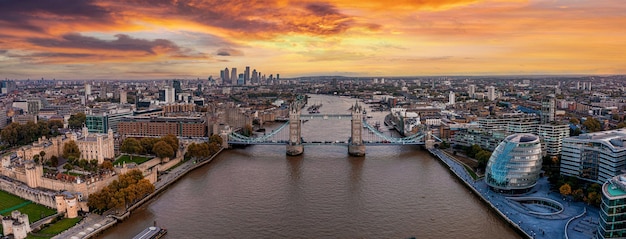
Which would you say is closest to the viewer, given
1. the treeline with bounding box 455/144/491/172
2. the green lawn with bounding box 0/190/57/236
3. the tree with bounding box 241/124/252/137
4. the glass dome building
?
the green lawn with bounding box 0/190/57/236

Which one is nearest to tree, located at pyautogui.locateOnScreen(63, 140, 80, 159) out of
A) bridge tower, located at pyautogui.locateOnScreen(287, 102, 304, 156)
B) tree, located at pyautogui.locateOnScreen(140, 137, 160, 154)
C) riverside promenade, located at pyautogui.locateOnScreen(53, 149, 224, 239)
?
tree, located at pyautogui.locateOnScreen(140, 137, 160, 154)

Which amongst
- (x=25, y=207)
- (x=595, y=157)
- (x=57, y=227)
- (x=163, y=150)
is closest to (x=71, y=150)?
(x=163, y=150)

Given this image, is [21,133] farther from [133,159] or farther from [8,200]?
[8,200]

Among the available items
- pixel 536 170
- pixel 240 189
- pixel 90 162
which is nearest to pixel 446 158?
pixel 536 170

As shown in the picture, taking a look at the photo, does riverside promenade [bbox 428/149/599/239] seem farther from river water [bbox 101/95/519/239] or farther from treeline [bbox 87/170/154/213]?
treeline [bbox 87/170/154/213]

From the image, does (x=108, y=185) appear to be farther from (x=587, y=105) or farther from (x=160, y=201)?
(x=587, y=105)

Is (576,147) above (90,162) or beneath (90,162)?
above
